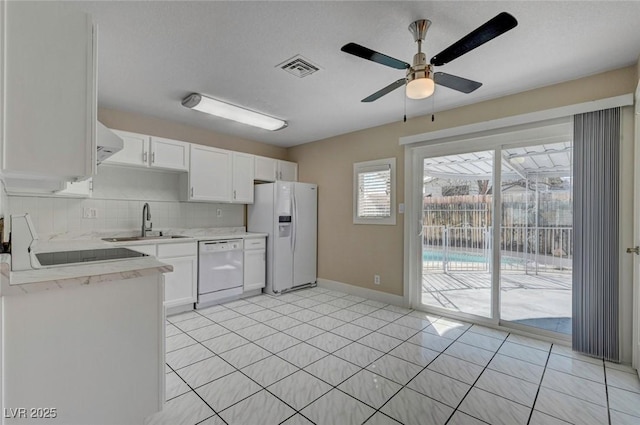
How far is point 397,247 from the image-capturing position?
3.85 m

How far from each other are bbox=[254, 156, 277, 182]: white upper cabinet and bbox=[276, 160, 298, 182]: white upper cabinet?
121mm

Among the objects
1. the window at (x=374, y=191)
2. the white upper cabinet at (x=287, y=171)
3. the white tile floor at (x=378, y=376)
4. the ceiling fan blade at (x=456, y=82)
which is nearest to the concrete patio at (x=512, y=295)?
the white tile floor at (x=378, y=376)

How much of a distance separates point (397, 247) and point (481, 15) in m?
2.64

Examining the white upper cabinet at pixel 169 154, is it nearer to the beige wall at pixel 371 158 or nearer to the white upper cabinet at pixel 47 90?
the beige wall at pixel 371 158

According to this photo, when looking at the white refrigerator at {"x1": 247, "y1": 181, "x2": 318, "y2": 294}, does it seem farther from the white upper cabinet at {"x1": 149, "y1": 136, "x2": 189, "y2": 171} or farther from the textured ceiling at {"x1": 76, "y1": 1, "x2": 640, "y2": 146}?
the textured ceiling at {"x1": 76, "y1": 1, "x2": 640, "y2": 146}

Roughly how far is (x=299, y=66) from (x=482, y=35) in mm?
1361

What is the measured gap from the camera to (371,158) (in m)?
4.16

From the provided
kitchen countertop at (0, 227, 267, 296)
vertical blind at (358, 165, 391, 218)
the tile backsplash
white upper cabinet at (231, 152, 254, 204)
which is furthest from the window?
kitchen countertop at (0, 227, 267, 296)

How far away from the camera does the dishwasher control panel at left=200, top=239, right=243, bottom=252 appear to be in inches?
145

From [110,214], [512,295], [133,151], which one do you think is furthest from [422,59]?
[110,214]

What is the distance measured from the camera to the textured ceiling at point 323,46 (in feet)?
5.80

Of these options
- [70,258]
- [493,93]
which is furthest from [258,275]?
[493,93]

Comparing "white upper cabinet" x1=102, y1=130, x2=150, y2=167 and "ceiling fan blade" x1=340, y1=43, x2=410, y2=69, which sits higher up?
"ceiling fan blade" x1=340, y1=43, x2=410, y2=69

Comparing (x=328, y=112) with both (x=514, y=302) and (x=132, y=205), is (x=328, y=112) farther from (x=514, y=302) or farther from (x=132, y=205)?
(x=514, y=302)
